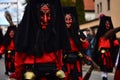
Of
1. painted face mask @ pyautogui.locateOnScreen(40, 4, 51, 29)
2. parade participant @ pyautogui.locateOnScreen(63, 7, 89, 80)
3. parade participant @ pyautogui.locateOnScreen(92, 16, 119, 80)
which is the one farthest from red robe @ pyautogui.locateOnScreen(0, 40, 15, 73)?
painted face mask @ pyautogui.locateOnScreen(40, 4, 51, 29)

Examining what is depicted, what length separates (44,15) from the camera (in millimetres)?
7910

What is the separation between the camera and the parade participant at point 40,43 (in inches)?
303

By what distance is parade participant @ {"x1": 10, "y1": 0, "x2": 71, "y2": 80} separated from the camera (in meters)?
7.68

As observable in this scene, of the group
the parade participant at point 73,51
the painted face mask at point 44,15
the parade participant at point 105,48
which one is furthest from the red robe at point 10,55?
the painted face mask at point 44,15

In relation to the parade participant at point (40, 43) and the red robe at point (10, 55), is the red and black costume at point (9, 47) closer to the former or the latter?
the red robe at point (10, 55)

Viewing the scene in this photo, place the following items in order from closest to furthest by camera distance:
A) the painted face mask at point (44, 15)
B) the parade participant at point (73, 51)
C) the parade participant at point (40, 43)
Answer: the parade participant at point (40, 43)
the painted face mask at point (44, 15)
the parade participant at point (73, 51)

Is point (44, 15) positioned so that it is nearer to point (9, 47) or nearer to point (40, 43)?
point (40, 43)

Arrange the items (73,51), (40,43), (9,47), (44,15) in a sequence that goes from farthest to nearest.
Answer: (9,47), (73,51), (44,15), (40,43)

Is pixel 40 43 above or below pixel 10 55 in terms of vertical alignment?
above

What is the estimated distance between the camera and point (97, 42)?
16828mm

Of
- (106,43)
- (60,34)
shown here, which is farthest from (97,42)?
(60,34)

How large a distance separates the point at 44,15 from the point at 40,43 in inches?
17.2

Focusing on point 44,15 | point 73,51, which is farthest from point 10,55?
point 44,15

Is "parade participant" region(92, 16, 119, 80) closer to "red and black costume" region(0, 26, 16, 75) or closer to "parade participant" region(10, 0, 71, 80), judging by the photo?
"red and black costume" region(0, 26, 16, 75)
